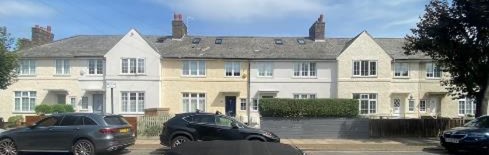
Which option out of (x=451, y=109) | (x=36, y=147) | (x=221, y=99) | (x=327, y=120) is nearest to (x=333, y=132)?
(x=327, y=120)

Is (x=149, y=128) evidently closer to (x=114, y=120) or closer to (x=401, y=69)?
(x=114, y=120)

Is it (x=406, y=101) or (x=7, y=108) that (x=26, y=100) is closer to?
(x=7, y=108)

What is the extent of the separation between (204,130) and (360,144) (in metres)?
7.10

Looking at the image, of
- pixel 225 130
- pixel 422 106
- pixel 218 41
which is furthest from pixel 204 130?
pixel 422 106

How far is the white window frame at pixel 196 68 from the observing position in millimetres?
37250

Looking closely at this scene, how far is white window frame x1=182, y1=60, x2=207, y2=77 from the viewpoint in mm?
37250

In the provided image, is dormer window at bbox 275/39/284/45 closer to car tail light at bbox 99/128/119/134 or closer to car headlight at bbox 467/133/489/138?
car headlight at bbox 467/133/489/138

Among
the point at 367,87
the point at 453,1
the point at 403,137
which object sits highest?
the point at 453,1

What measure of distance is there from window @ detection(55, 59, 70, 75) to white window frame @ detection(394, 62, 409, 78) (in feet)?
80.6

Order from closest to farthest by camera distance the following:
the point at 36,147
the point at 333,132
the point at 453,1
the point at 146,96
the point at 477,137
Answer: the point at 36,147
the point at 477,137
the point at 453,1
the point at 333,132
the point at 146,96

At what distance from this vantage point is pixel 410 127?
23.3m

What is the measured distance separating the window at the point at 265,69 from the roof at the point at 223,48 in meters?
0.58

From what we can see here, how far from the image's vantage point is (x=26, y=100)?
3706 centimetres

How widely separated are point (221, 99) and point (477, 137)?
23.3 meters
